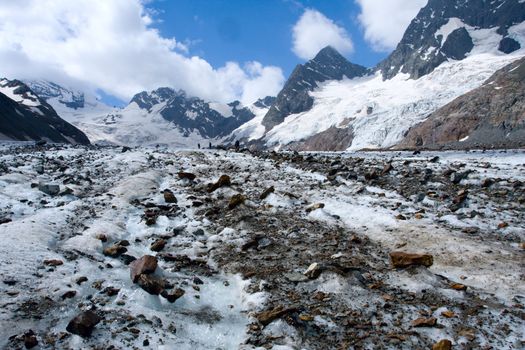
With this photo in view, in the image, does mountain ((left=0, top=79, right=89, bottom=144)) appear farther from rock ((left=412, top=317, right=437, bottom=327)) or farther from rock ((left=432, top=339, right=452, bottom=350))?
rock ((left=432, top=339, right=452, bottom=350))

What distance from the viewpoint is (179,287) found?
30.0ft

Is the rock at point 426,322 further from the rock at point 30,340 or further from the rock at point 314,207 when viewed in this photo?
the rock at point 314,207

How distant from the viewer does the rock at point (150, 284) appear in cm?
865

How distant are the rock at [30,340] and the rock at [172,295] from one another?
2640mm

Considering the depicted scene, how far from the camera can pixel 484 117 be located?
117500 mm

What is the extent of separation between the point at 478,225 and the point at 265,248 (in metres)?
6.84

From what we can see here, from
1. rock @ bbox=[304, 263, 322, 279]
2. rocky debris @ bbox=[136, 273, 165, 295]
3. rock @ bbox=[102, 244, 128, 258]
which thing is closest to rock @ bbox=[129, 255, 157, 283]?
rocky debris @ bbox=[136, 273, 165, 295]

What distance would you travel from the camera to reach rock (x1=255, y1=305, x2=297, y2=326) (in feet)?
25.7

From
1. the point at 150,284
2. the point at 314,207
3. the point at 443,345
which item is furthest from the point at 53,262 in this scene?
the point at 314,207

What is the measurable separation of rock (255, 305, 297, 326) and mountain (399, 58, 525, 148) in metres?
101

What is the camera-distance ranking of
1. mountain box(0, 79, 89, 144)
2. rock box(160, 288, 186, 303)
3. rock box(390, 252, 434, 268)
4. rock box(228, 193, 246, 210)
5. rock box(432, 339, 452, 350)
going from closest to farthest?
rock box(432, 339, 452, 350), rock box(160, 288, 186, 303), rock box(390, 252, 434, 268), rock box(228, 193, 246, 210), mountain box(0, 79, 89, 144)

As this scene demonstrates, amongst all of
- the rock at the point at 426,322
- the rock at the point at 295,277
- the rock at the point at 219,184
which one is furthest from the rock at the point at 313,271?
the rock at the point at 219,184

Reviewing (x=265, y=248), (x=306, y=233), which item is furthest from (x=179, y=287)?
(x=306, y=233)

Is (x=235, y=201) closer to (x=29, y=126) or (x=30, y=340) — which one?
(x=30, y=340)
